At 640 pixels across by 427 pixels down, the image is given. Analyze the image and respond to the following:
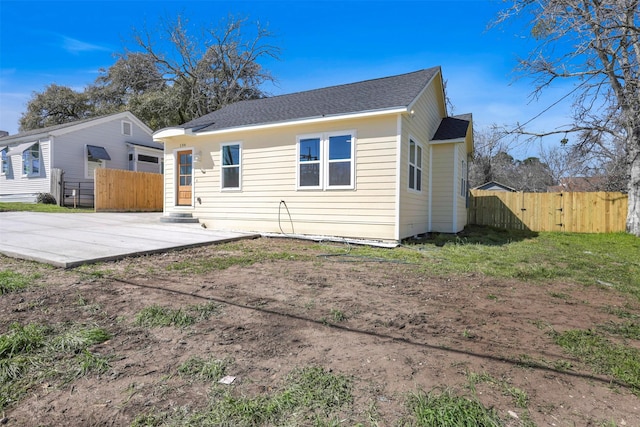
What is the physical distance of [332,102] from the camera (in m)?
9.11

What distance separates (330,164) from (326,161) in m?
0.13

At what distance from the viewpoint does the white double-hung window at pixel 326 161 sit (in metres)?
8.16

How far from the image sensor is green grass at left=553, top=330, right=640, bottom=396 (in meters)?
2.21

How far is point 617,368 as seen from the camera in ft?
7.52

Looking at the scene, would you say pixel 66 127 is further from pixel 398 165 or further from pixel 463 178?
pixel 463 178

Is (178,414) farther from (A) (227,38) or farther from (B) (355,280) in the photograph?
(A) (227,38)

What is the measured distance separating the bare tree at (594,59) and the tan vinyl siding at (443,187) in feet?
11.3

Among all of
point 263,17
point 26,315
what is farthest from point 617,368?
point 263,17

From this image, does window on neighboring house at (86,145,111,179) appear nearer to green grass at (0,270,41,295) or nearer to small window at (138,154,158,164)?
small window at (138,154,158,164)

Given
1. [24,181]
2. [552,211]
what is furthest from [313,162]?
[24,181]

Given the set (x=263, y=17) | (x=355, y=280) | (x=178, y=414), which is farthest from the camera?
(x=263, y=17)

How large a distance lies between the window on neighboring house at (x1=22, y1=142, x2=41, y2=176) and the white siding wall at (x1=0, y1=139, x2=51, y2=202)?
0.27m

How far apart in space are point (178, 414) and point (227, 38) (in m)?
27.9

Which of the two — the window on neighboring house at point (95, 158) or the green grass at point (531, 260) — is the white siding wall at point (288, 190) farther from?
the window on neighboring house at point (95, 158)
